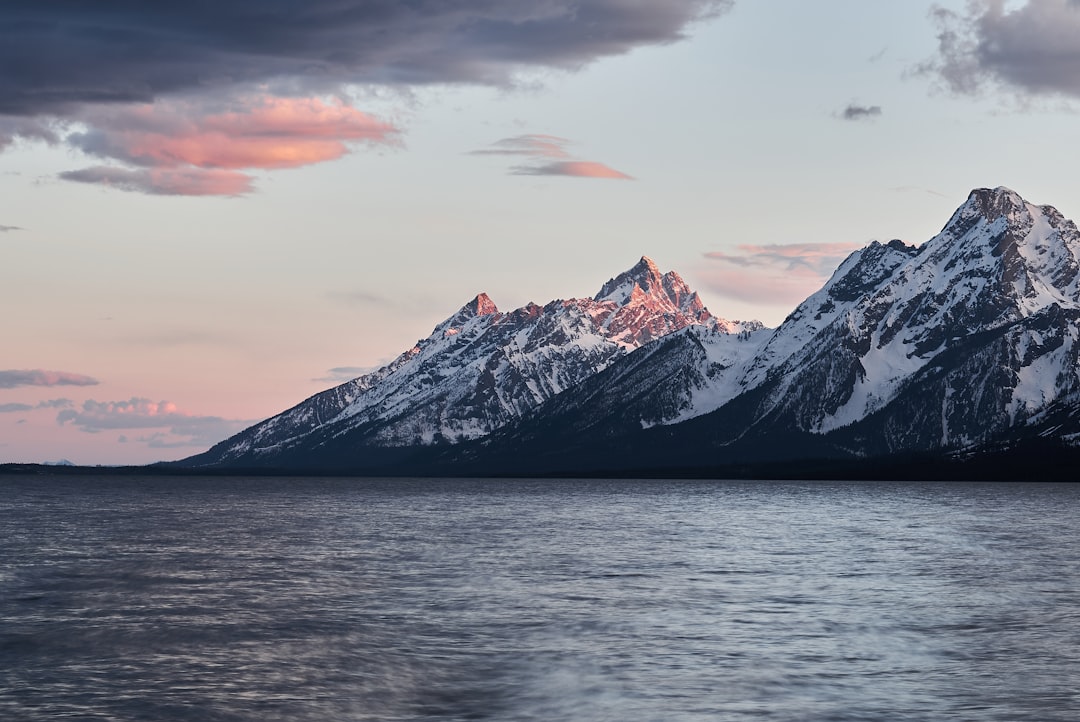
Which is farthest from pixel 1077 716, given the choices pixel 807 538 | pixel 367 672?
pixel 807 538

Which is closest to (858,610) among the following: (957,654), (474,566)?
(957,654)

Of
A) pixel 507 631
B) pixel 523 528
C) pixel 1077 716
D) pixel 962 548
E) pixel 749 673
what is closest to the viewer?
pixel 1077 716

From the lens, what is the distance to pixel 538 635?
7244 cm

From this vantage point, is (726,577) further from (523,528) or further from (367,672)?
(523,528)

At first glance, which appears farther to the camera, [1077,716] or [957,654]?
[957,654]

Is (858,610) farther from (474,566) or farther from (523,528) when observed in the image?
(523,528)

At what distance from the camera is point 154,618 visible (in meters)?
79.1

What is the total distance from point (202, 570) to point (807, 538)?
7802 cm

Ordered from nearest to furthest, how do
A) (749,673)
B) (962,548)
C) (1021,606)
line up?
(749,673) < (1021,606) < (962,548)

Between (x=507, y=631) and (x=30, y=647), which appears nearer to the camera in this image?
(x=30, y=647)

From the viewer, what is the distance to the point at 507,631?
74000mm

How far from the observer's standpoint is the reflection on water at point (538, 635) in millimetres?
53781

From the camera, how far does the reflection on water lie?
176 feet

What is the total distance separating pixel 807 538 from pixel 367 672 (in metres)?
109
